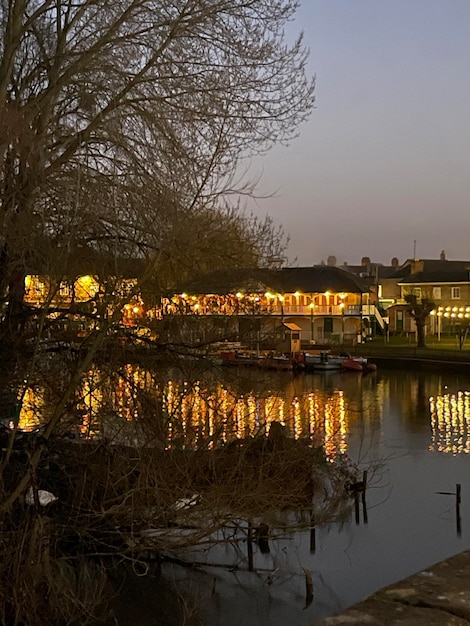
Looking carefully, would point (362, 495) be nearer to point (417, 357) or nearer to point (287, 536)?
point (287, 536)

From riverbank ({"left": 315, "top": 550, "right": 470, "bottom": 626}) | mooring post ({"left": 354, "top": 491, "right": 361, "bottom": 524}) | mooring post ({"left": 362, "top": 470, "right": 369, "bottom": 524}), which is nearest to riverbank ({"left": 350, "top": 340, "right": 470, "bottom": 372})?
mooring post ({"left": 362, "top": 470, "right": 369, "bottom": 524})

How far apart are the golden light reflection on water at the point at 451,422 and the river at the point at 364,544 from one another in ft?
0.22

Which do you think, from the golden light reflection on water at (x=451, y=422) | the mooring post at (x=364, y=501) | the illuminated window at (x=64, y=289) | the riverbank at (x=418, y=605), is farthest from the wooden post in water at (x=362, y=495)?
the riverbank at (x=418, y=605)

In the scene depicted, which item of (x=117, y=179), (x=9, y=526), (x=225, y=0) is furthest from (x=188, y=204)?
(x=9, y=526)

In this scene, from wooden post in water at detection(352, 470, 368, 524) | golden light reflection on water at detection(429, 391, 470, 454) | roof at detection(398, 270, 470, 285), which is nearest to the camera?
wooden post in water at detection(352, 470, 368, 524)

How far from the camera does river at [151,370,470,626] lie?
11.4 meters

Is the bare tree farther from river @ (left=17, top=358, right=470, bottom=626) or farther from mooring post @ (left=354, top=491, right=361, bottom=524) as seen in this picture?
mooring post @ (left=354, top=491, right=361, bottom=524)

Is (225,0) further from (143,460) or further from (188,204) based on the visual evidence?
(143,460)

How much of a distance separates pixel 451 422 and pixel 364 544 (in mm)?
16473

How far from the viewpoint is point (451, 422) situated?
96.9 feet

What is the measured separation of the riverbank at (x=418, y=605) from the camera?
2.86 m

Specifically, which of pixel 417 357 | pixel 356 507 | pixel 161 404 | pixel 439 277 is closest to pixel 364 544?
pixel 356 507

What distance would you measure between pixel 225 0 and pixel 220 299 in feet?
13.8

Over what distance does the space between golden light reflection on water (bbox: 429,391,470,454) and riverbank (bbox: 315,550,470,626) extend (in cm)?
2086
